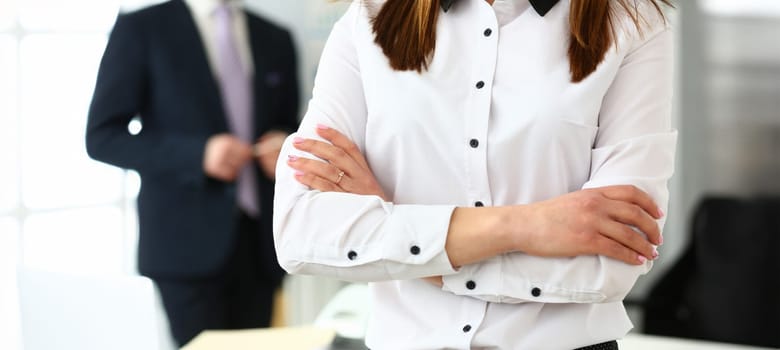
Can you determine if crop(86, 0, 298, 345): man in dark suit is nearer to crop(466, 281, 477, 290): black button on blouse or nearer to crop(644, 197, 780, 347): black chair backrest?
→ crop(644, 197, 780, 347): black chair backrest

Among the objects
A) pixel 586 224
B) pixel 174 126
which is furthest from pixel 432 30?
pixel 174 126

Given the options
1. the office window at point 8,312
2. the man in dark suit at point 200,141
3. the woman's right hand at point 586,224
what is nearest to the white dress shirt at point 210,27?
the man in dark suit at point 200,141

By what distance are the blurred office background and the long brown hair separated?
1897mm

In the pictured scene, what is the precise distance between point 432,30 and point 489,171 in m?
0.21

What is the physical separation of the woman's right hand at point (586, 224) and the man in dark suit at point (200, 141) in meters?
2.01

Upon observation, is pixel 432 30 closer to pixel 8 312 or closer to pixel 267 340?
pixel 267 340

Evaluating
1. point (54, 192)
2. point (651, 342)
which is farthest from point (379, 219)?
point (54, 192)

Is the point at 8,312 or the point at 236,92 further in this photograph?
the point at 236,92

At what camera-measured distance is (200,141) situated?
3.08 meters

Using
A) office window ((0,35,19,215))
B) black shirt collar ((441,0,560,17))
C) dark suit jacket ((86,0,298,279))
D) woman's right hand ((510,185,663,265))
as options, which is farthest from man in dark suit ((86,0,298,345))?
woman's right hand ((510,185,663,265))

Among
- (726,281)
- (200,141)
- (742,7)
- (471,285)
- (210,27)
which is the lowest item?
(726,281)

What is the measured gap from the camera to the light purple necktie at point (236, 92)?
3.13 metres

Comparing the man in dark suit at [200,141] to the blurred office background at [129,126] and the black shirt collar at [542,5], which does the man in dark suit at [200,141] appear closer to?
the blurred office background at [129,126]

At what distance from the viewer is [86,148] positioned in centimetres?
312
